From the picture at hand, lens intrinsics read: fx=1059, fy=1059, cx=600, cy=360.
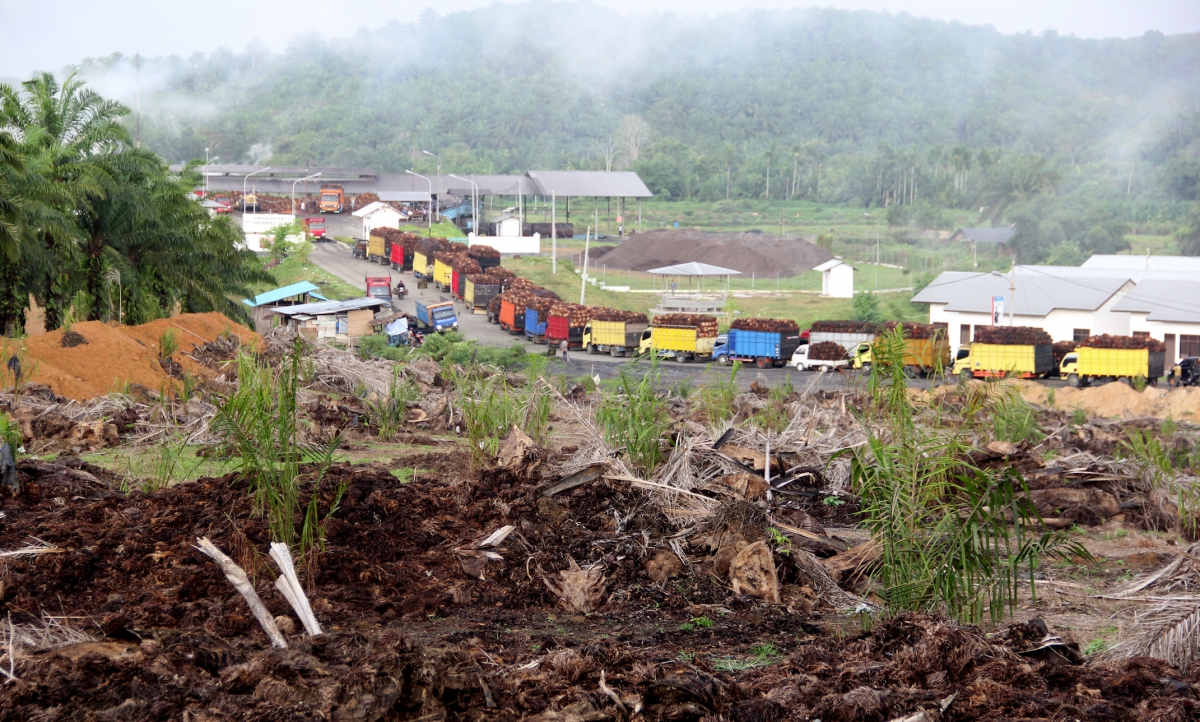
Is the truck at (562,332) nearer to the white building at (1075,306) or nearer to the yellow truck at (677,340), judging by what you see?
the yellow truck at (677,340)

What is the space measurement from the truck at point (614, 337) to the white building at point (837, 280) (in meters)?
25.0

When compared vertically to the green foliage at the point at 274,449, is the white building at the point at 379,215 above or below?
above

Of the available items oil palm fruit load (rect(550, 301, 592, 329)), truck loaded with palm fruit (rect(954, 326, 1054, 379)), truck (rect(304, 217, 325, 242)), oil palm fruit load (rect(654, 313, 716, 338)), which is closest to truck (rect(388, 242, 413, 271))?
Result: truck (rect(304, 217, 325, 242))

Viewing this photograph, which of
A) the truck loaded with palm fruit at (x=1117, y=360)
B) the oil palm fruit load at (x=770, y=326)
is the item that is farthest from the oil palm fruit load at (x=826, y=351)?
the truck loaded with palm fruit at (x=1117, y=360)

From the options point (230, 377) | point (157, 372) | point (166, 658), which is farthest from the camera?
point (157, 372)

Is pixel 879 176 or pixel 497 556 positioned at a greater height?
pixel 879 176

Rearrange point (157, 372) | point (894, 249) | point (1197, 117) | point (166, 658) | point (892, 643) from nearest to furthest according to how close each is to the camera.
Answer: point (166, 658), point (892, 643), point (157, 372), point (894, 249), point (1197, 117)

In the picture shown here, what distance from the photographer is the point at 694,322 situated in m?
40.2

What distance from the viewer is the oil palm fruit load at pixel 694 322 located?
40094 millimetres

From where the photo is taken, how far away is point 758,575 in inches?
277

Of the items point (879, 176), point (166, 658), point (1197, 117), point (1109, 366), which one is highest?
point (1197, 117)

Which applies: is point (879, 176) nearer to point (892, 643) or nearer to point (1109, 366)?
point (1109, 366)

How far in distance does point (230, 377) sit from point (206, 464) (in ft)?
24.4

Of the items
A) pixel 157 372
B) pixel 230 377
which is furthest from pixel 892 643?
pixel 157 372
